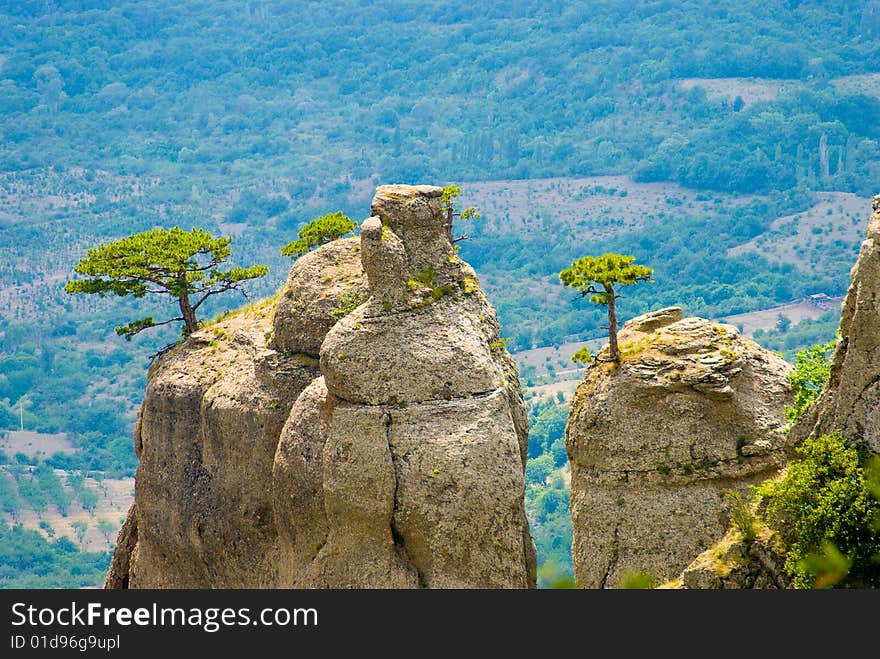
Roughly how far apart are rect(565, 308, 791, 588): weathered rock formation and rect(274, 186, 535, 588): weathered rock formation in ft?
8.87

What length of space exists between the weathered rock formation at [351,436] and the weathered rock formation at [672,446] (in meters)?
2.86

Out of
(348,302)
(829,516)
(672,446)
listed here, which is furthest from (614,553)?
(348,302)

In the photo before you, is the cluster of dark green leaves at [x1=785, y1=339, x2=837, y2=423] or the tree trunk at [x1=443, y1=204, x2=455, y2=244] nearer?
the cluster of dark green leaves at [x1=785, y1=339, x2=837, y2=423]

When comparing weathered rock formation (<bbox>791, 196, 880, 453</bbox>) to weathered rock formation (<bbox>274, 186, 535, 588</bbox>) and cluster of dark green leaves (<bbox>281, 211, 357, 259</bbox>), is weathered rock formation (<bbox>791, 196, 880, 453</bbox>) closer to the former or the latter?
weathered rock formation (<bbox>274, 186, 535, 588</bbox>)

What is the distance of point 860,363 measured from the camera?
3947cm

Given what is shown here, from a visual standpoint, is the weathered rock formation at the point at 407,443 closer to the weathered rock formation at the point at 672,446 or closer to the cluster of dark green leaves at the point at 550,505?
the weathered rock formation at the point at 672,446

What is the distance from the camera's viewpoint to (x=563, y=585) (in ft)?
114

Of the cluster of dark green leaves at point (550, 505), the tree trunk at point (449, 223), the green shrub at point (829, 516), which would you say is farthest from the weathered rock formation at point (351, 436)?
the cluster of dark green leaves at point (550, 505)

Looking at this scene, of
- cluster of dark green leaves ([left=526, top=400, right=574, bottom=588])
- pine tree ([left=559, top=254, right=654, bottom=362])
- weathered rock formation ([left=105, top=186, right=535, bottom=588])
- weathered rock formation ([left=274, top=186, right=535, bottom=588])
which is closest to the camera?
weathered rock formation ([left=274, top=186, right=535, bottom=588])

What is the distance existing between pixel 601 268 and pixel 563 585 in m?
17.7

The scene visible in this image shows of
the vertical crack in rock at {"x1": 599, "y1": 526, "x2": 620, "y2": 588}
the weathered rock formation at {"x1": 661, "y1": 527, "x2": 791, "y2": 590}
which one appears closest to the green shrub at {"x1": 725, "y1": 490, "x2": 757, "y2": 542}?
the weathered rock formation at {"x1": 661, "y1": 527, "x2": 791, "y2": 590}

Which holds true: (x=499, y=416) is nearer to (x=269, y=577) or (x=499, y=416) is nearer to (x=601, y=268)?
(x=601, y=268)

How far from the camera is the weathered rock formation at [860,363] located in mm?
38938

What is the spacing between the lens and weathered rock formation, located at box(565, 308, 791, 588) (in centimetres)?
4881
